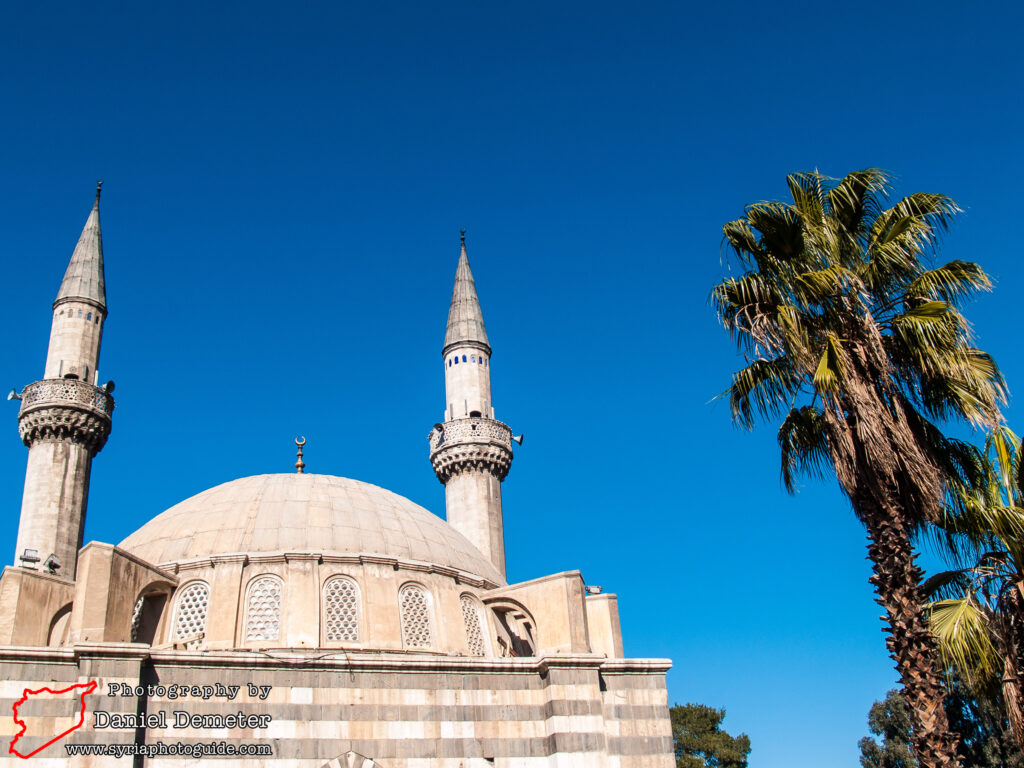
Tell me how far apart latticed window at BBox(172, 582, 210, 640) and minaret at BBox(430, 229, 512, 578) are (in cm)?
1208

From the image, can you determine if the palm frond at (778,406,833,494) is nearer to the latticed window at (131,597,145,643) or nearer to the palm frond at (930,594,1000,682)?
the palm frond at (930,594,1000,682)

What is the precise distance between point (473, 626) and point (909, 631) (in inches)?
360

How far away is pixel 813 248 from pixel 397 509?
10.6 metres

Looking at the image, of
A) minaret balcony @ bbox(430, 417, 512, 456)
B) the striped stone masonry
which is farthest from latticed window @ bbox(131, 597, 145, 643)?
minaret balcony @ bbox(430, 417, 512, 456)

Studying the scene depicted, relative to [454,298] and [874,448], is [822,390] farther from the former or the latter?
[454,298]

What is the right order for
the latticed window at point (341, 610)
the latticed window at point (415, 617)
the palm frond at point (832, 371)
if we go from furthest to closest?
the latticed window at point (415, 617)
the latticed window at point (341, 610)
the palm frond at point (832, 371)

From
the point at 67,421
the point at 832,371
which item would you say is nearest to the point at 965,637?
the point at 832,371

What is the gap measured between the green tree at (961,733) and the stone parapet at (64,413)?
21.2m

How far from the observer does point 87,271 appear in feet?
93.6

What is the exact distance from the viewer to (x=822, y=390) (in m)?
11.2

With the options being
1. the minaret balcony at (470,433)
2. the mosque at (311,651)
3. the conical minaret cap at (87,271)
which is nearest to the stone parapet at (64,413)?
the conical minaret cap at (87,271)

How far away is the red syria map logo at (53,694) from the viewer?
1154 centimetres

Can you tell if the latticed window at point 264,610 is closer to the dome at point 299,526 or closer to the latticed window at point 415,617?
the dome at point 299,526

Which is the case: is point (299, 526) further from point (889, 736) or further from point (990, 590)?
point (889, 736)
